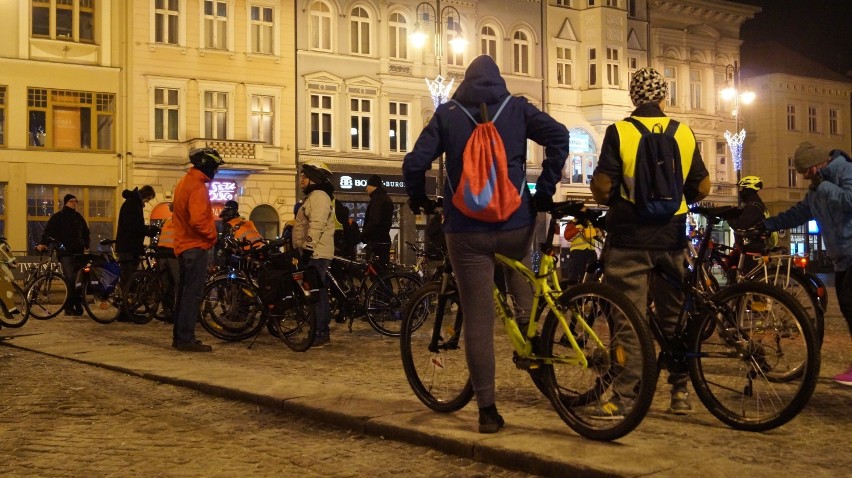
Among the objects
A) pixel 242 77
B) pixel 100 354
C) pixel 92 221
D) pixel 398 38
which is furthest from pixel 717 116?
pixel 100 354

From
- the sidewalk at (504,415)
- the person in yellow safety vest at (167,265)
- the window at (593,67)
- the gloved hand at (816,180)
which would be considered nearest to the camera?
the sidewalk at (504,415)

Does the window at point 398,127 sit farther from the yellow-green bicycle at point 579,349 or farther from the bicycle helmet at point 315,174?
the yellow-green bicycle at point 579,349

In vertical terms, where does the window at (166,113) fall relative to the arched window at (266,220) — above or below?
above

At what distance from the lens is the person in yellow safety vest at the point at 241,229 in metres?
12.3

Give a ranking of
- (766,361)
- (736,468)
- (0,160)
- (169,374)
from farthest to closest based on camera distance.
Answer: (0,160) < (169,374) < (766,361) < (736,468)

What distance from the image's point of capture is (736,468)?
4.53 m

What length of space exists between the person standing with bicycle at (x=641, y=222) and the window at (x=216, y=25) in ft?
111

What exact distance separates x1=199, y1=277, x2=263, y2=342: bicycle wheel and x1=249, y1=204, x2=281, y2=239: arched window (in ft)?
90.7

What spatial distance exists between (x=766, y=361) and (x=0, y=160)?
32903 millimetres

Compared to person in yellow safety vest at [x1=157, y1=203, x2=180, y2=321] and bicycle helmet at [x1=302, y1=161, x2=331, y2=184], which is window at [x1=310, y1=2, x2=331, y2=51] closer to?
person in yellow safety vest at [x1=157, y1=203, x2=180, y2=321]

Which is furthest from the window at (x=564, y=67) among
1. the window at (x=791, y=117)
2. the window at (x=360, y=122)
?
the window at (x=791, y=117)

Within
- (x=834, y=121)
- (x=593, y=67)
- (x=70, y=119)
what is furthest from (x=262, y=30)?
(x=834, y=121)

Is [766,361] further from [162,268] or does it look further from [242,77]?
[242,77]

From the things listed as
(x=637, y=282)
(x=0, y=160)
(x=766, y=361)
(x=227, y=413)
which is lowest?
(x=227, y=413)
